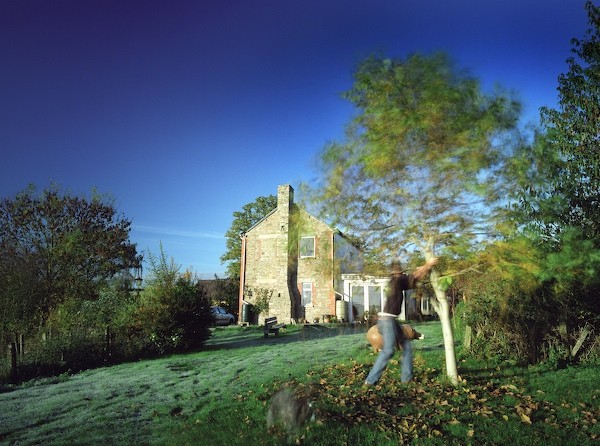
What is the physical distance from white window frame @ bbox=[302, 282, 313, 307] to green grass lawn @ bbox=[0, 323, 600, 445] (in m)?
18.3

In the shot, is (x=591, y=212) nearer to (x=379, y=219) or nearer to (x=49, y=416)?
(x=379, y=219)

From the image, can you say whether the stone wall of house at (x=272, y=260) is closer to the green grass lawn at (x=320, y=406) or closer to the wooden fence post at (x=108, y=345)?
the wooden fence post at (x=108, y=345)

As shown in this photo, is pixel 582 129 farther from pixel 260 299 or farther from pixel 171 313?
pixel 260 299

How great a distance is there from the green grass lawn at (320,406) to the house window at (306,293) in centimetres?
1839

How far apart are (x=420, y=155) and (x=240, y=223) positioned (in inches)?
1543

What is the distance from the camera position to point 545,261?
22.0 ft

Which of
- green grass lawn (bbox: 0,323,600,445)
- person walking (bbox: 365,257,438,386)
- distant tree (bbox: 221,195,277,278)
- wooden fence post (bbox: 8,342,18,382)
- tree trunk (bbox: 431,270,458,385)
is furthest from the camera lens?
distant tree (bbox: 221,195,277,278)

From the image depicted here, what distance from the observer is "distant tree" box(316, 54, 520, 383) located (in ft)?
23.6

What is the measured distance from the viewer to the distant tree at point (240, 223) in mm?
44781

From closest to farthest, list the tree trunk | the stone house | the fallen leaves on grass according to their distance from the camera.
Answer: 1. the fallen leaves on grass
2. the tree trunk
3. the stone house

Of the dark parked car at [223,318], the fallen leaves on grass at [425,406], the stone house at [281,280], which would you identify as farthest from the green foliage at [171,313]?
the dark parked car at [223,318]

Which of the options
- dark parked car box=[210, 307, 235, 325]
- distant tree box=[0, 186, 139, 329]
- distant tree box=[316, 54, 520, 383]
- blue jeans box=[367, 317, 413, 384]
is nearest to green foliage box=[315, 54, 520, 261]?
distant tree box=[316, 54, 520, 383]

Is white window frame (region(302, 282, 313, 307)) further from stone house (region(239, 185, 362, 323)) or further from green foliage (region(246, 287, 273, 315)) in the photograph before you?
green foliage (region(246, 287, 273, 315))

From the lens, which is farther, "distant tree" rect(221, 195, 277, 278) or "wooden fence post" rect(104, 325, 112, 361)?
"distant tree" rect(221, 195, 277, 278)
